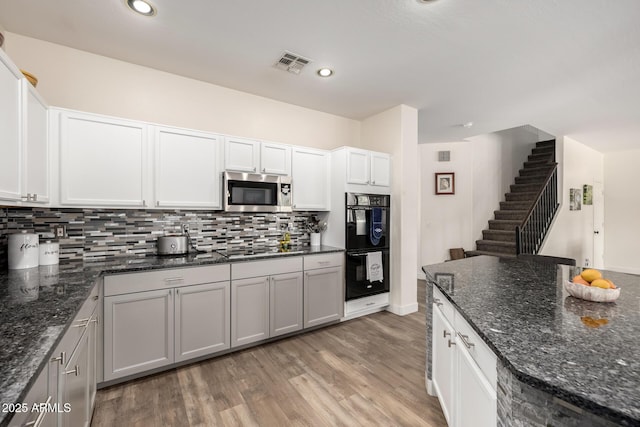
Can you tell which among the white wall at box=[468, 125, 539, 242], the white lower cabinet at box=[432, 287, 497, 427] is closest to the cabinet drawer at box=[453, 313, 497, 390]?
the white lower cabinet at box=[432, 287, 497, 427]

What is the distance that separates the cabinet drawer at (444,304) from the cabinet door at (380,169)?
2050 millimetres

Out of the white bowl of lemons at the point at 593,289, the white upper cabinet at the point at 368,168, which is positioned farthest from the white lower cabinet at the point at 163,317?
the white bowl of lemons at the point at 593,289

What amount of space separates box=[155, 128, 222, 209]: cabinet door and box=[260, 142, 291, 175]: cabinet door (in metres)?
0.48

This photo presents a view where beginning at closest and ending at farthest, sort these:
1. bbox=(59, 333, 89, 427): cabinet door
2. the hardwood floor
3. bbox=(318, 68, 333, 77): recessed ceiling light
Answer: bbox=(59, 333, 89, 427): cabinet door, the hardwood floor, bbox=(318, 68, 333, 77): recessed ceiling light

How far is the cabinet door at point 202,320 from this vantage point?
96.3 inches

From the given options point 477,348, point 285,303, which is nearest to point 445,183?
point 285,303

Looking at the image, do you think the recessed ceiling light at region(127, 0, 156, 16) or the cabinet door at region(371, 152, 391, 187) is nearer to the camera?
the recessed ceiling light at region(127, 0, 156, 16)

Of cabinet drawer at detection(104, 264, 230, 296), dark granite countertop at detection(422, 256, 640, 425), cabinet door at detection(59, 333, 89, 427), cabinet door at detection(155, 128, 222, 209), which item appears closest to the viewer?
dark granite countertop at detection(422, 256, 640, 425)

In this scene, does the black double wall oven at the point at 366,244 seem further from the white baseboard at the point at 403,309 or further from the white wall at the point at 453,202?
the white wall at the point at 453,202

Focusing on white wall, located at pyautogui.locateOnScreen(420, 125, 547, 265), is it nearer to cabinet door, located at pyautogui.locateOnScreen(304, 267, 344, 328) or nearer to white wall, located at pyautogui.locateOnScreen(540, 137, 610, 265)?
white wall, located at pyautogui.locateOnScreen(540, 137, 610, 265)

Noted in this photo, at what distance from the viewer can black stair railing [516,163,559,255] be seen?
16.9 ft

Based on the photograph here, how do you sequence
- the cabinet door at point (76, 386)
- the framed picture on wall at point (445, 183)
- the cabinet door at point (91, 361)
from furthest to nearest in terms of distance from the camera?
the framed picture on wall at point (445, 183)
the cabinet door at point (91, 361)
the cabinet door at point (76, 386)

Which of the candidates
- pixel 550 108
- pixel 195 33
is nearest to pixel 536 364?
pixel 195 33

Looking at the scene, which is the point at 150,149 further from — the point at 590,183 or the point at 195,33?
the point at 590,183
